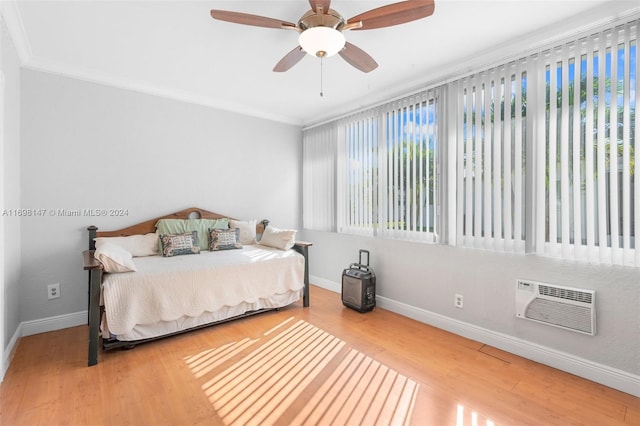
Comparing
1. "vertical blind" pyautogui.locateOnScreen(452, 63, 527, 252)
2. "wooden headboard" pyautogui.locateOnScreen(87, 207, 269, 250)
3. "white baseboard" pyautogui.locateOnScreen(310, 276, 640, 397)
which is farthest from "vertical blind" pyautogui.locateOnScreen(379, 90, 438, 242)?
"wooden headboard" pyautogui.locateOnScreen(87, 207, 269, 250)

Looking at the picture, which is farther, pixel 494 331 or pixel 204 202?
pixel 204 202

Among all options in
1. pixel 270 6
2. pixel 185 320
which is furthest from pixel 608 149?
pixel 185 320

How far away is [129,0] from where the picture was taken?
2010 millimetres

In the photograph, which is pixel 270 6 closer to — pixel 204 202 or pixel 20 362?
pixel 204 202

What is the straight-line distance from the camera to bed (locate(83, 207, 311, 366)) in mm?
2410

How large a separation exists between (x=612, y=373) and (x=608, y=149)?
1.50 meters

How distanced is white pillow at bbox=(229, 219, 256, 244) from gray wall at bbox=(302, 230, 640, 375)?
1.24m

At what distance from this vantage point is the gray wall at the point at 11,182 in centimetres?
229

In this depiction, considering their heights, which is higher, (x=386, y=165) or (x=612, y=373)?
(x=386, y=165)

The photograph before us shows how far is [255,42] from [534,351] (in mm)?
3330

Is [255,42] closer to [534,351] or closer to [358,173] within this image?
[358,173]

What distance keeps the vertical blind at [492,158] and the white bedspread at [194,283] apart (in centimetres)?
191

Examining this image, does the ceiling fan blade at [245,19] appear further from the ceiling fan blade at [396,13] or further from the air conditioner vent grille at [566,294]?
the air conditioner vent grille at [566,294]

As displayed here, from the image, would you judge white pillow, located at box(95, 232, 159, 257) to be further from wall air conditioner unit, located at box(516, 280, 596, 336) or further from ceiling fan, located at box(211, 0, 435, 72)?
wall air conditioner unit, located at box(516, 280, 596, 336)
